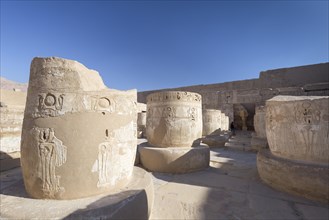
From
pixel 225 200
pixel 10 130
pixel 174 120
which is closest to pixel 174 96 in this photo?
pixel 174 120

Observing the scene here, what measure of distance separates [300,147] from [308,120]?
418 mm

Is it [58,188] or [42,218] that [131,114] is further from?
[42,218]

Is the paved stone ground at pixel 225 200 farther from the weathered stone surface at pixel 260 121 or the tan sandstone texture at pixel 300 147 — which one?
the weathered stone surface at pixel 260 121

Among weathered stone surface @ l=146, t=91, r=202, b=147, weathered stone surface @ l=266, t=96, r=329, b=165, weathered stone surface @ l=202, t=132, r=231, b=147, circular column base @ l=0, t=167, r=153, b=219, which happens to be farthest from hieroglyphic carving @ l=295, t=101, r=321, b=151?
weathered stone surface @ l=202, t=132, r=231, b=147

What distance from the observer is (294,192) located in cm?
273

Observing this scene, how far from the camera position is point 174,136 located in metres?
4.18

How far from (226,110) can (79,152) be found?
471 inches

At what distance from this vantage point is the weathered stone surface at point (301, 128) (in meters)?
2.64

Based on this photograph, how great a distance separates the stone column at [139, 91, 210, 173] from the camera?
3.92 m

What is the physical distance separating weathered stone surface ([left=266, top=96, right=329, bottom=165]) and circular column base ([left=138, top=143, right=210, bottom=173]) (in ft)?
4.85

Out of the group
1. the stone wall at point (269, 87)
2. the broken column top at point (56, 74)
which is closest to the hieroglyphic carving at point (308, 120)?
the broken column top at point (56, 74)

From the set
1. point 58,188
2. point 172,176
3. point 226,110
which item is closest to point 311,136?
point 172,176

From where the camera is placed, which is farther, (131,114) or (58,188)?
(131,114)

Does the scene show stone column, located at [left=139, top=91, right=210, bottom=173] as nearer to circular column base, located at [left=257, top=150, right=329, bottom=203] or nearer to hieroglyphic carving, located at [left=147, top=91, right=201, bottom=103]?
hieroglyphic carving, located at [left=147, top=91, right=201, bottom=103]
